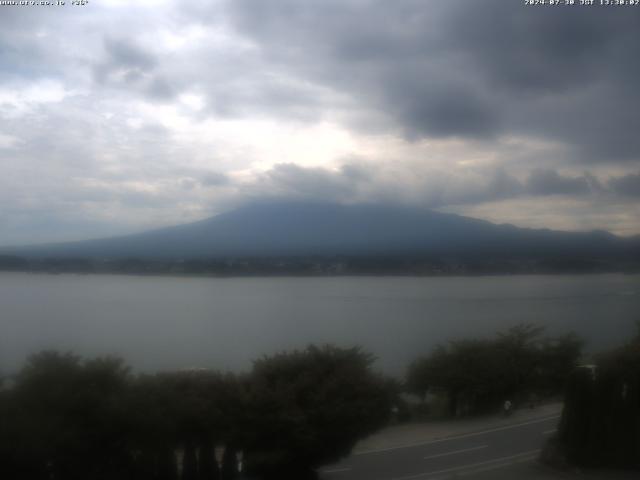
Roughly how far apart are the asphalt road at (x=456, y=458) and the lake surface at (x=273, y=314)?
2896 mm

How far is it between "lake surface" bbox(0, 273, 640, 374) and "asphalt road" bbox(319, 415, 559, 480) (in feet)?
9.50

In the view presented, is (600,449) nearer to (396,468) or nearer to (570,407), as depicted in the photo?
(570,407)

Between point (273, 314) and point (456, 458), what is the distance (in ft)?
72.2

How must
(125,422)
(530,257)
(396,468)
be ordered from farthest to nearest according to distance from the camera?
(530,257) < (396,468) < (125,422)

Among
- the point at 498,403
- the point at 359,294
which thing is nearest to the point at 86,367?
the point at 498,403

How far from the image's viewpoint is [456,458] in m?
11.2

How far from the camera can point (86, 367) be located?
31.9ft

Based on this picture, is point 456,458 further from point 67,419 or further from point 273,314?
point 273,314

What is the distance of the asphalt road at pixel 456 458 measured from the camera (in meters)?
10.3

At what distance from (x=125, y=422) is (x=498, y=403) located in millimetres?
10409

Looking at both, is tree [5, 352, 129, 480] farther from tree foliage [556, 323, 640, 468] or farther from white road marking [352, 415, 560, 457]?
tree foliage [556, 323, 640, 468]

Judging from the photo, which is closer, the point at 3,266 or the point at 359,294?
the point at 3,266

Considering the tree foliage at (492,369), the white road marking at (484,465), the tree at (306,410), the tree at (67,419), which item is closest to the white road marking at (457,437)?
the tree at (306,410)

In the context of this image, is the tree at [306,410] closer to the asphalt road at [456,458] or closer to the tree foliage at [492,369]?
the asphalt road at [456,458]
